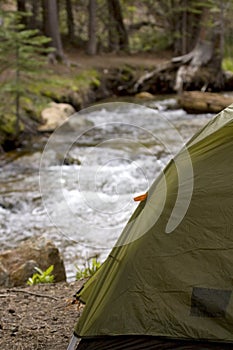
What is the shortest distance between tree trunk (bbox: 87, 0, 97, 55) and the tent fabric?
20.1m

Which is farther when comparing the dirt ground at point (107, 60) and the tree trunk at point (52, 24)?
the dirt ground at point (107, 60)

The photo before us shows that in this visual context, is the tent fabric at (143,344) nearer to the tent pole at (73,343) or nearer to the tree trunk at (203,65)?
the tent pole at (73,343)

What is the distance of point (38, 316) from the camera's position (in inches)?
174

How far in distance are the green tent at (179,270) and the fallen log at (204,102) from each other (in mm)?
11689

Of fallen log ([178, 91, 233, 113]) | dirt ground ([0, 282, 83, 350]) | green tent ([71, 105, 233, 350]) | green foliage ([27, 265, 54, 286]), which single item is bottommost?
fallen log ([178, 91, 233, 113])

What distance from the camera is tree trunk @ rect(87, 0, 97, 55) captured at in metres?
21.8

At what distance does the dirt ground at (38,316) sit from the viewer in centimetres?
392

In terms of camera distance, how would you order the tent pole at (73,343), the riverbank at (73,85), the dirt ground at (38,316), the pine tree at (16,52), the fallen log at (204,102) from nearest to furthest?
the tent pole at (73,343)
the dirt ground at (38,316)
the pine tree at (16,52)
the riverbank at (73,85)
the fallen log at (204,102)

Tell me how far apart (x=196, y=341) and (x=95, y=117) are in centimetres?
1247

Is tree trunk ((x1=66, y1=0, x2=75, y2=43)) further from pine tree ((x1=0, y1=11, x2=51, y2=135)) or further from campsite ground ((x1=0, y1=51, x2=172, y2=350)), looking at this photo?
campsite ground ((x1=0, y1=51, x2=172, y2=350))

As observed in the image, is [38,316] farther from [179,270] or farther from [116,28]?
[116,28]

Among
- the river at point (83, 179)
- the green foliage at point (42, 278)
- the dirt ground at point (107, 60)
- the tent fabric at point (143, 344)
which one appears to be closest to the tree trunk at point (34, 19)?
the dirt ground at point (107, 60)

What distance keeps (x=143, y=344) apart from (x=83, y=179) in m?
6.76

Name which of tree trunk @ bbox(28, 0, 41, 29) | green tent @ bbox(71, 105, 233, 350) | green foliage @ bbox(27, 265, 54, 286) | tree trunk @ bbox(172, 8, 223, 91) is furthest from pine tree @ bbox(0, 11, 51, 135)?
tree trunk @ bbox(28, 0, 41, 29)
